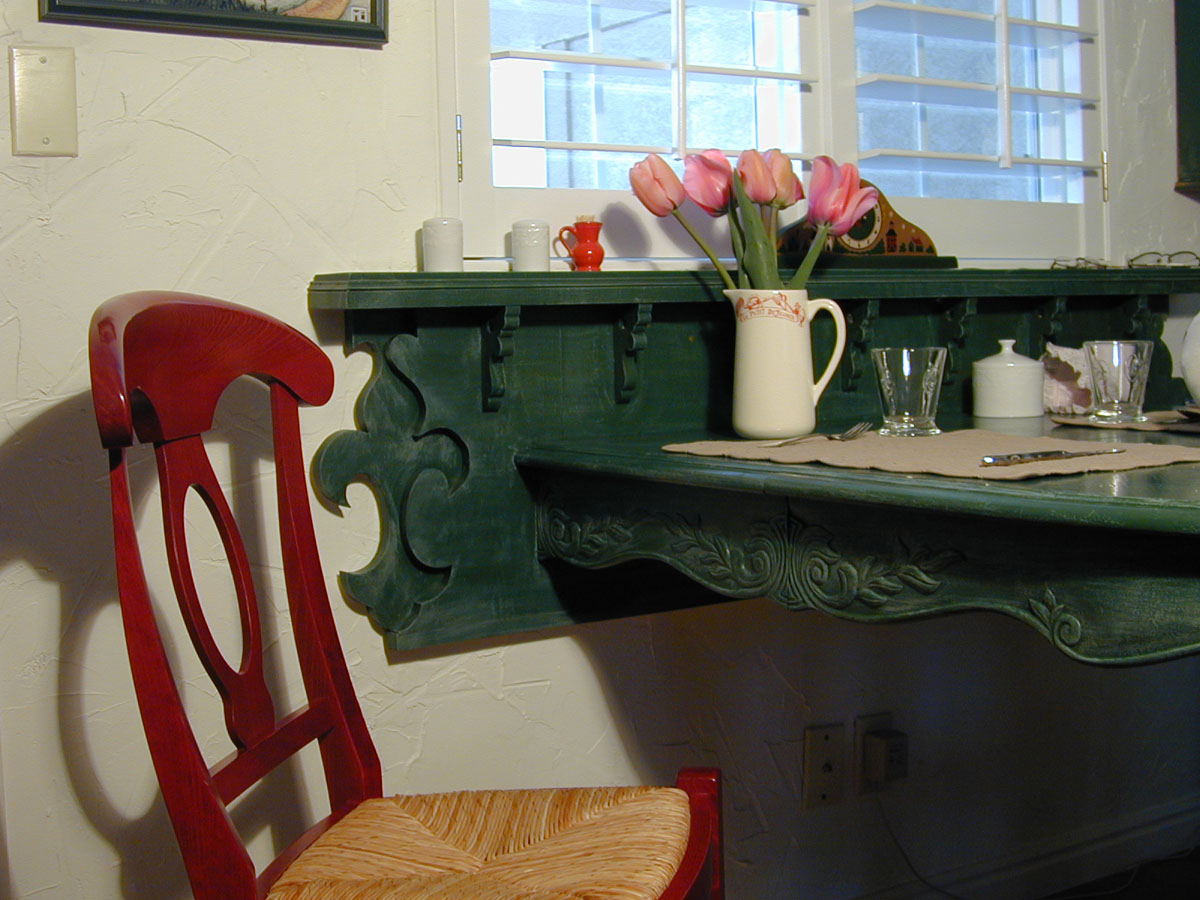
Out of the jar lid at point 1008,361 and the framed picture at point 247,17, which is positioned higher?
the framed picture at point 247,17

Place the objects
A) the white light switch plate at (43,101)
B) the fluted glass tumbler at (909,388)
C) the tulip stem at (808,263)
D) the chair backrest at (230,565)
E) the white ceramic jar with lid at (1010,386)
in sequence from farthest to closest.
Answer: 1. the white ceramic jar with lid at (1010,386)
2. the tulip stem at (808,263)
3. the fluted glass tumbler at (909,388)
4. the white light switch plate at (43,101)
5. the chair backrest at (230,565)

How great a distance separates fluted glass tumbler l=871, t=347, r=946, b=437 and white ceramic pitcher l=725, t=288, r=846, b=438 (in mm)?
87

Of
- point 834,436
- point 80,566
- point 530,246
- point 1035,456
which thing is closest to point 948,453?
point 1035,456

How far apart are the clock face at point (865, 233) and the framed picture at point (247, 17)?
2.17 feet

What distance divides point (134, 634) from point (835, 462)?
0.59m

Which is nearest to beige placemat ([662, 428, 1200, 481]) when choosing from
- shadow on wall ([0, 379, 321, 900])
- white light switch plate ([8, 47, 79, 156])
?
shadow on wall ([0, 379, 321, 900])

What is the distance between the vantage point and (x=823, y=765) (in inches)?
70.0

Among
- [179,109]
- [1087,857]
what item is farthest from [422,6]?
[1087,857]

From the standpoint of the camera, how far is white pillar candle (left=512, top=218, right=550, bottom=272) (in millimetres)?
1427

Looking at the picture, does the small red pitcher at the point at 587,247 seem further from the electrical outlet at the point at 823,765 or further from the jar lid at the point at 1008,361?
the electrical outlet at the point at 823,765

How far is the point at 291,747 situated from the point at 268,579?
0.33m

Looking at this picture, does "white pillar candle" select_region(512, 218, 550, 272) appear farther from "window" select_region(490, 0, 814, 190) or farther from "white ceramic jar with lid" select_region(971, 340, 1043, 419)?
"white ceramic jar with lid" select_region(971, 340, 1043, 419)

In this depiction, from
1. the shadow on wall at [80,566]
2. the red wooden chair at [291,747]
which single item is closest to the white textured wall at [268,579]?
the shadow on wall at [80,566]

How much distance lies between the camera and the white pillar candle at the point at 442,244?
1.38 m
